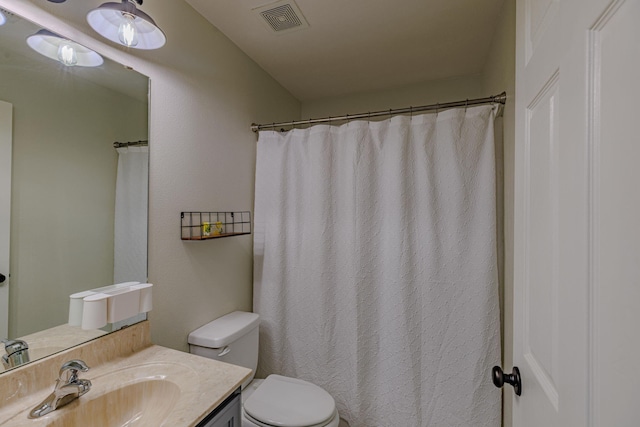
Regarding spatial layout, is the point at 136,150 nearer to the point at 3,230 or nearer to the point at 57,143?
the point at 57,143

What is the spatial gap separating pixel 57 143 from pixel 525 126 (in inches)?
57.4

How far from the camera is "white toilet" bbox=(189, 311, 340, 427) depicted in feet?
4.24

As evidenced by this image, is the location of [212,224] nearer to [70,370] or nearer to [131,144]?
[131,144]

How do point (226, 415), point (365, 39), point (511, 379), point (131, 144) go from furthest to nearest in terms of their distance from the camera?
point (365, 39) → point (131, 144) → point (226, 415) → point (511, 379)

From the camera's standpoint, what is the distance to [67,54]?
3.22 ft

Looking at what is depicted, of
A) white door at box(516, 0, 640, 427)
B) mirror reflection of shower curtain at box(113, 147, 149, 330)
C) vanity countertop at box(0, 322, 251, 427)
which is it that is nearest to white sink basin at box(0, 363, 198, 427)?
vanity countertop at box(0, 322, 251, 427)

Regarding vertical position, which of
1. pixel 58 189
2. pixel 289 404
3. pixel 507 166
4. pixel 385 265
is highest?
pixel 507 166

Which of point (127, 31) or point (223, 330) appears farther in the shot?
point (223, 330)

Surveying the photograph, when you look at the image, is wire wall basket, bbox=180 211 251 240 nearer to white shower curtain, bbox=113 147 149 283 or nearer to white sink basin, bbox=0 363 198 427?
white shower curtain, bbox=113 147 149 283

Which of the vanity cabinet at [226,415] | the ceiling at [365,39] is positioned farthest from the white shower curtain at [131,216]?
the ceiling at [365,39]

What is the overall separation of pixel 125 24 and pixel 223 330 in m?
1.37

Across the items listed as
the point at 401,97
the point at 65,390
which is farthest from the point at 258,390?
the point at 401,97

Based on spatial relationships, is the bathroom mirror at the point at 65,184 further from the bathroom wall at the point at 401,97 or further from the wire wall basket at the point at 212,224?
the bathroom wall at the point at 401,97

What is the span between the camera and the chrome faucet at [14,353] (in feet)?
2.68
